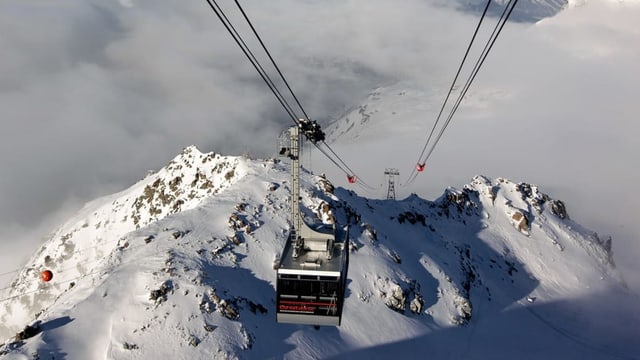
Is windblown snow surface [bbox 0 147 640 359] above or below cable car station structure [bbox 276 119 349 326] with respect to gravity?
below

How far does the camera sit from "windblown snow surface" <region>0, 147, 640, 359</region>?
73062mm

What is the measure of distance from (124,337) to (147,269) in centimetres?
1286

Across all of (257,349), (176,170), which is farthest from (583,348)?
(176,170)

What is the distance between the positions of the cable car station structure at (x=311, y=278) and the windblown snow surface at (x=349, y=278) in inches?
1086

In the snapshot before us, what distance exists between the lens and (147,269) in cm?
8031

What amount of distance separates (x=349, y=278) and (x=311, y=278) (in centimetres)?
4757

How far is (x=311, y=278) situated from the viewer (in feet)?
154

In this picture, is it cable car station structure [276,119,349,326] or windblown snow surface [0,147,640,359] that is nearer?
cable car station structure [276,119,349,326]

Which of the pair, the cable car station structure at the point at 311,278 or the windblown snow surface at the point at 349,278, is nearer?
Result: the cable car station structure at the point at 311,278

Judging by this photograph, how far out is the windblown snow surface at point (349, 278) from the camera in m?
73.1

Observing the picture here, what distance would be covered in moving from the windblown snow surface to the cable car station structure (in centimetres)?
2759

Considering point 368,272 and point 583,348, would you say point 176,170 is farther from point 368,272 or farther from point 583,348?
point 583,348

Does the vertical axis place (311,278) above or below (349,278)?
above

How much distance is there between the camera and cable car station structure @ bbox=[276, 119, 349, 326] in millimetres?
47000
